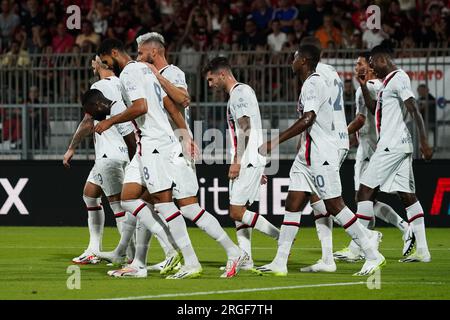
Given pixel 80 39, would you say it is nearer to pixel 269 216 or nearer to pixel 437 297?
pixel 269 216

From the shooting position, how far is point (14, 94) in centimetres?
1883

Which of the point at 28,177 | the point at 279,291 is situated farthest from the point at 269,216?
the point at 279,291

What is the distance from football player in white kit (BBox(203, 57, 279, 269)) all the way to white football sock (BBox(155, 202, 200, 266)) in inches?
39.5

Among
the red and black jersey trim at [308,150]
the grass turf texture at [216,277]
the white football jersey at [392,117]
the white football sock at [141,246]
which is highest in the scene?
the white football jersey at [392,117]

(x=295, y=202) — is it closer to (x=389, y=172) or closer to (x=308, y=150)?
(x=308, y=150)

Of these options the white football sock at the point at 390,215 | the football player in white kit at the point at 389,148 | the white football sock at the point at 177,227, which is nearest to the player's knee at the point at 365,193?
the football player in white kit at the point at 389,148

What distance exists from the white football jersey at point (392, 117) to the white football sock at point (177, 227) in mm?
3126

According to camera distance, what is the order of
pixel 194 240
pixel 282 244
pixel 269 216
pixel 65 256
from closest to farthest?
pixel 282 244 → pixel 65 256 → pixel 194 240 → pixel 269 216

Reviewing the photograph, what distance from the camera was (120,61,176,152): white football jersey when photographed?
10617 millimetres

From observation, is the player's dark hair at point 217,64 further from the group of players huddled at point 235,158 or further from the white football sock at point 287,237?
the white football sock at point 287,237

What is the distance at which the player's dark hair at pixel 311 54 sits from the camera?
438 inches

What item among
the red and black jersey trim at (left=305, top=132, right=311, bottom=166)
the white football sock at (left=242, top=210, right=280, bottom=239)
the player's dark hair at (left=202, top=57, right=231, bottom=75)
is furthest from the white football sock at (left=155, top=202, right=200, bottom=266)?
the player's dark hair at (left=202, top=57, right=231, bottom=75)

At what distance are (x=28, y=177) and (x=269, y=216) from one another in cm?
404

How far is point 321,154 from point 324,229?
3.93 ft
